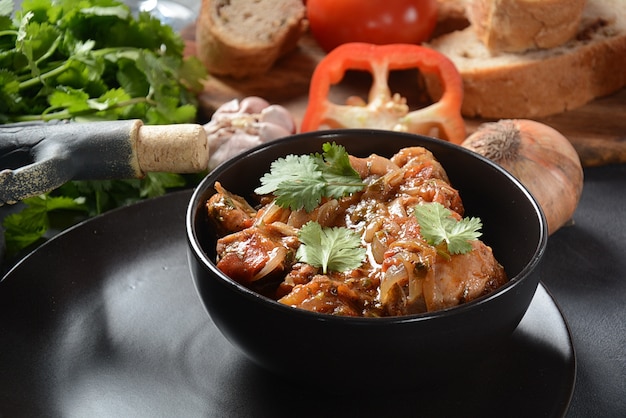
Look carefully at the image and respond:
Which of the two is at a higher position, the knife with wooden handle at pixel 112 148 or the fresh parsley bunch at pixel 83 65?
the knife with wooden handle at pixel 112 148

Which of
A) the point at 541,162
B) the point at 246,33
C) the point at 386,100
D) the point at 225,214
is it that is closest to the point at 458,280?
the point at 225,214

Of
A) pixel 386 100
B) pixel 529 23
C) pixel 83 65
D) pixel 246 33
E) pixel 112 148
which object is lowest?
pixel 386 100

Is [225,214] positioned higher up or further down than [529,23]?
higher up

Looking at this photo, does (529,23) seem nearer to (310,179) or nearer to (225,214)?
(310,179)

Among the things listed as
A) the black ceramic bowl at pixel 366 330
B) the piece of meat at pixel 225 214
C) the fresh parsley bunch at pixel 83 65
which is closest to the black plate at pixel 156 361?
the black ceramic bowl at pixel 366 330

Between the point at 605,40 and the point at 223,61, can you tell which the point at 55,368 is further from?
the point at 605,40

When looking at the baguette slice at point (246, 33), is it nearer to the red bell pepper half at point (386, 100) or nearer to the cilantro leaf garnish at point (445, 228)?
the red bell pepper half at point (386, 100)

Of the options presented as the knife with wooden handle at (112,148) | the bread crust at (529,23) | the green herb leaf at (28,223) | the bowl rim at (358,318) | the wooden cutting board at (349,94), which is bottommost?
the wooden cutting board at (349,94)

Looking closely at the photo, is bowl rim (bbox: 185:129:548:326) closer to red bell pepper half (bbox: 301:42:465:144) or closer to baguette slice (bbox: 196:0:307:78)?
red bell pepper half (bbox: 301:42:465:144)
